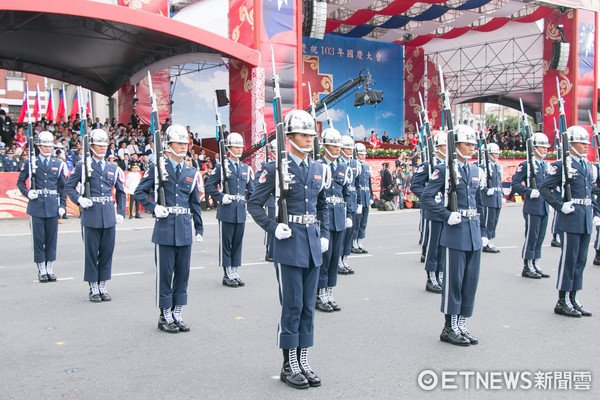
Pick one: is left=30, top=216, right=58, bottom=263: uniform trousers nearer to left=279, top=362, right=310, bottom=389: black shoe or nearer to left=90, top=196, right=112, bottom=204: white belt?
left=90, top=196, right=112, bottom=204: white belt

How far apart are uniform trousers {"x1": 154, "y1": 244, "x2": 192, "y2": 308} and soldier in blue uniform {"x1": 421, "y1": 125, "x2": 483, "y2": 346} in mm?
2623

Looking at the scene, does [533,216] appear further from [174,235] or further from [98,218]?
[98,218]

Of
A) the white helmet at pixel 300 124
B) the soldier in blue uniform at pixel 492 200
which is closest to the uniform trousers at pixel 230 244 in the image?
the white helmet at pixel 300 124

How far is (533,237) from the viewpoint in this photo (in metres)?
8.93

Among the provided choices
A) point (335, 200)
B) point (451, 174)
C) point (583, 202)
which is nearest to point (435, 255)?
point (335, 200)

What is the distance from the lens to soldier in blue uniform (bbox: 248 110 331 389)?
4562 millimetres

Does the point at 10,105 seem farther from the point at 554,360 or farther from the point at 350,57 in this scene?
the point at 554,360

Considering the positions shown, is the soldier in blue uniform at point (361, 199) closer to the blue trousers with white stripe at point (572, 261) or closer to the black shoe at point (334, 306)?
the black shoe at point (334, 306)

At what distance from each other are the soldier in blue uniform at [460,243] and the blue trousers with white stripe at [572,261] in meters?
1.52

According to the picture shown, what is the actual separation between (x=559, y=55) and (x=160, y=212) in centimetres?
2798

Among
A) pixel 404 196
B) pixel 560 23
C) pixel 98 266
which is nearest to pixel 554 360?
pixel 98 266

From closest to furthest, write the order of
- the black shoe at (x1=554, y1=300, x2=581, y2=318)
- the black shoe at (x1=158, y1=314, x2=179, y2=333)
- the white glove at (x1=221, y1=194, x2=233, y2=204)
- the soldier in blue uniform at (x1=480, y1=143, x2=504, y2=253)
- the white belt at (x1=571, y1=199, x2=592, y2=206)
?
the black shoe at (x1=158, y1=314, x2=179, y2=333) < the black shoe at (x1=554, y1=300, x2=581, y2=318) < the white belt at (x1=571, y1=199, x2=592, y2=206) < the white glove at (x1=221, y1=194, x2=233, y2=204) < the soldier in blue uniform at (x1=480, y1=143, x2=504, y2=253)

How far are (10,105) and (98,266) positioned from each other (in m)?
44.2

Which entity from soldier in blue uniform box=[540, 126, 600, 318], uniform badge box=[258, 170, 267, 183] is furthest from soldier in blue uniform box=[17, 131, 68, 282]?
soldier in blue uniform box=[540, 126, 600, 318]
